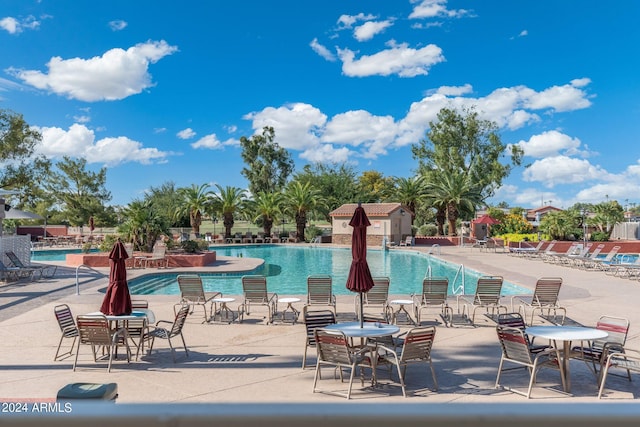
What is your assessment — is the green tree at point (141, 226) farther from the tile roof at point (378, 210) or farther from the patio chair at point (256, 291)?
the tile roof at point (378, 210)

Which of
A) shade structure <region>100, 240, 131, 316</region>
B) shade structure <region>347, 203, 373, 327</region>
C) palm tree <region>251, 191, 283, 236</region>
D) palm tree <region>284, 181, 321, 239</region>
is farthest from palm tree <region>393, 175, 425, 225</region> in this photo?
shade structure <region>100, 240, 131, 316</region>

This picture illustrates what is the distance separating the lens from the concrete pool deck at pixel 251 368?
6.08 meters

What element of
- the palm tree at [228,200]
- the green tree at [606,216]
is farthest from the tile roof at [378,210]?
the green tree at [606,216]

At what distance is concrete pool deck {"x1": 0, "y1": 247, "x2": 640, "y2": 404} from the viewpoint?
6.08 m

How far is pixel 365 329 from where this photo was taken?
7008 millimetres

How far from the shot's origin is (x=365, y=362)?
6.68 metres

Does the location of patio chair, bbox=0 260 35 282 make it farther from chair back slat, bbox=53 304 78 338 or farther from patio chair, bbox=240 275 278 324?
chair back slat, bbox=53 304 78 338

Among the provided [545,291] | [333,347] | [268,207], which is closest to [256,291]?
[333,347]

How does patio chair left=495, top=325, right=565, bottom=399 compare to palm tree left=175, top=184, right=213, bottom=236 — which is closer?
patio chair left=495, top=325, right=565, bottom=399

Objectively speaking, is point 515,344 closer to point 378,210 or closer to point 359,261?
point 359,261

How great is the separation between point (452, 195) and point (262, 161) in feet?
88.9

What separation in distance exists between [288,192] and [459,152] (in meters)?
20.6

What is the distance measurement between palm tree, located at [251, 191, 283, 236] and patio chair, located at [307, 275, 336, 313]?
31.6m

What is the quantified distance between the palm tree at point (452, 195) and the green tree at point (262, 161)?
22859 millimetres
